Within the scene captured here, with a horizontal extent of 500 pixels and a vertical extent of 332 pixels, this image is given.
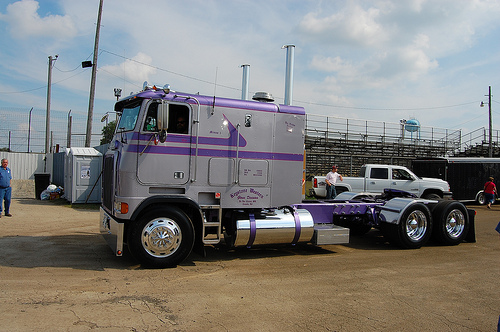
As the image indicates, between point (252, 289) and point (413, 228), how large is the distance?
4921 mm

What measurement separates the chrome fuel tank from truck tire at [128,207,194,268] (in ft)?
3.46

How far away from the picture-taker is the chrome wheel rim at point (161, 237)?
6.47 m

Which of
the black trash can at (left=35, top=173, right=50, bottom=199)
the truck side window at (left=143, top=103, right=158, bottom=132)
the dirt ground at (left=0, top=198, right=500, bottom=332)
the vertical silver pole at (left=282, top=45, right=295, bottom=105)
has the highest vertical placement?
→ the vertical silver pole at (left=282, top=45, right=295, bottom=105)

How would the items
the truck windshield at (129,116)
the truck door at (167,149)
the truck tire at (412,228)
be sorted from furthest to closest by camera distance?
1. the truck tire at (412,228)
2. the truck windshield at (129,116)
3. the truck door at (167,149)

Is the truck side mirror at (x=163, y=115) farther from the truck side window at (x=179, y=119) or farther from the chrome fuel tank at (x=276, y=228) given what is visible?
the chrome fuel tank at (x=276, y=228)

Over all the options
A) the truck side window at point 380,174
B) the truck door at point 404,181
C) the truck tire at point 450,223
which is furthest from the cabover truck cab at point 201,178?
the truck door at point 404,181

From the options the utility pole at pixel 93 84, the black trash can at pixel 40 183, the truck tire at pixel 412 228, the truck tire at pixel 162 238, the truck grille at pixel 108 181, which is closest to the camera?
the truck tire at pixel 162 238

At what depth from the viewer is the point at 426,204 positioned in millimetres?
9211

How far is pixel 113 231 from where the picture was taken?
6.58m

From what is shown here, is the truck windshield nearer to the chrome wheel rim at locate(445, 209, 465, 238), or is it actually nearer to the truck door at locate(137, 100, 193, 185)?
the truck door at locate(137, 100, 193, 185)

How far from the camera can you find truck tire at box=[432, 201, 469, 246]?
9.01m

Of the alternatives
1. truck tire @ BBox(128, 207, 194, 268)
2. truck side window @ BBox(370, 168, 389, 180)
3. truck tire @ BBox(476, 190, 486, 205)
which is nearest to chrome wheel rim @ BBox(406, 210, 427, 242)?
truck tire @ BBox(128, 207, 194, 268)

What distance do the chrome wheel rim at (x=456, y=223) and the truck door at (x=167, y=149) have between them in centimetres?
658

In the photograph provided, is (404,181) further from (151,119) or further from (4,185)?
(4,185)
